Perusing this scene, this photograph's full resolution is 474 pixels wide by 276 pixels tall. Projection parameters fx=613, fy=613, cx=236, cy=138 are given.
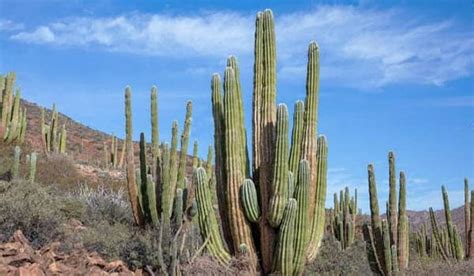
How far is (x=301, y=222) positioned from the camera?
927cm

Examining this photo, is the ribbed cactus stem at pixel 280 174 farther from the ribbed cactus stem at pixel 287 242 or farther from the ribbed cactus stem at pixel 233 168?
the ribbed cactus stem at pixel 233 168

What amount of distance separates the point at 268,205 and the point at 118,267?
2489mm

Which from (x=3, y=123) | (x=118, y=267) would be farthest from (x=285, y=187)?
(x=3, y=123)

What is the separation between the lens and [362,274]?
1171cm

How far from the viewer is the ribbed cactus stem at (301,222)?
30.4 feet

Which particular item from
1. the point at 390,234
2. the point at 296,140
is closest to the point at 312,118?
the point at 296,140

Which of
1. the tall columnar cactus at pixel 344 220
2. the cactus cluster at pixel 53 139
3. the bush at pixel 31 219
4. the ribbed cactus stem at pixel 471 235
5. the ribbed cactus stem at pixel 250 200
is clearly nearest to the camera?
the ribbed cactus stem at pixel 250 200

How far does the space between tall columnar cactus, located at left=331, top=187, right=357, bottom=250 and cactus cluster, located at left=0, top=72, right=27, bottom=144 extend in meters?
10.9

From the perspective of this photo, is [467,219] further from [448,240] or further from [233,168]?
[233,168]

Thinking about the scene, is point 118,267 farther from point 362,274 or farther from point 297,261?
point 362,274

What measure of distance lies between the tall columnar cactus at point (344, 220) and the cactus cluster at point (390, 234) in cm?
420

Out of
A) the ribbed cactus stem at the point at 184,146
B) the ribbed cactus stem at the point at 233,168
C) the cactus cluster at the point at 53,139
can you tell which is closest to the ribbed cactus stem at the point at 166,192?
the ribbed cactus stem at the point at 184,146

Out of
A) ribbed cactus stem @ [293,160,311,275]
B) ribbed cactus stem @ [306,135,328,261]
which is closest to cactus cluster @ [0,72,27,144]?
ribbed cactus stem @ [306,135,328,261]

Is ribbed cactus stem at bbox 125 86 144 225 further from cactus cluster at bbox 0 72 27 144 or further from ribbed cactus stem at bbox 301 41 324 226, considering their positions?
cactus cluster at bbox 0 72 27 144
